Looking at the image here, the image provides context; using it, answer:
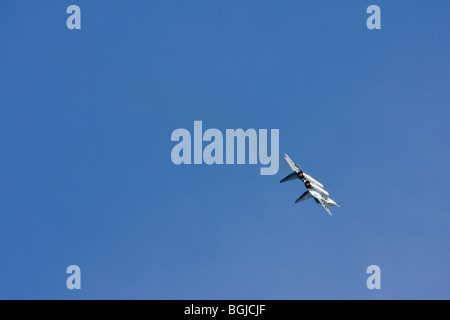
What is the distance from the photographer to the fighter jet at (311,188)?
99994 millimetres

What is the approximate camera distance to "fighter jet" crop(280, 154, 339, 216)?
9999 centimetres

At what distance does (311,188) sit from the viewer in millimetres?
101938
